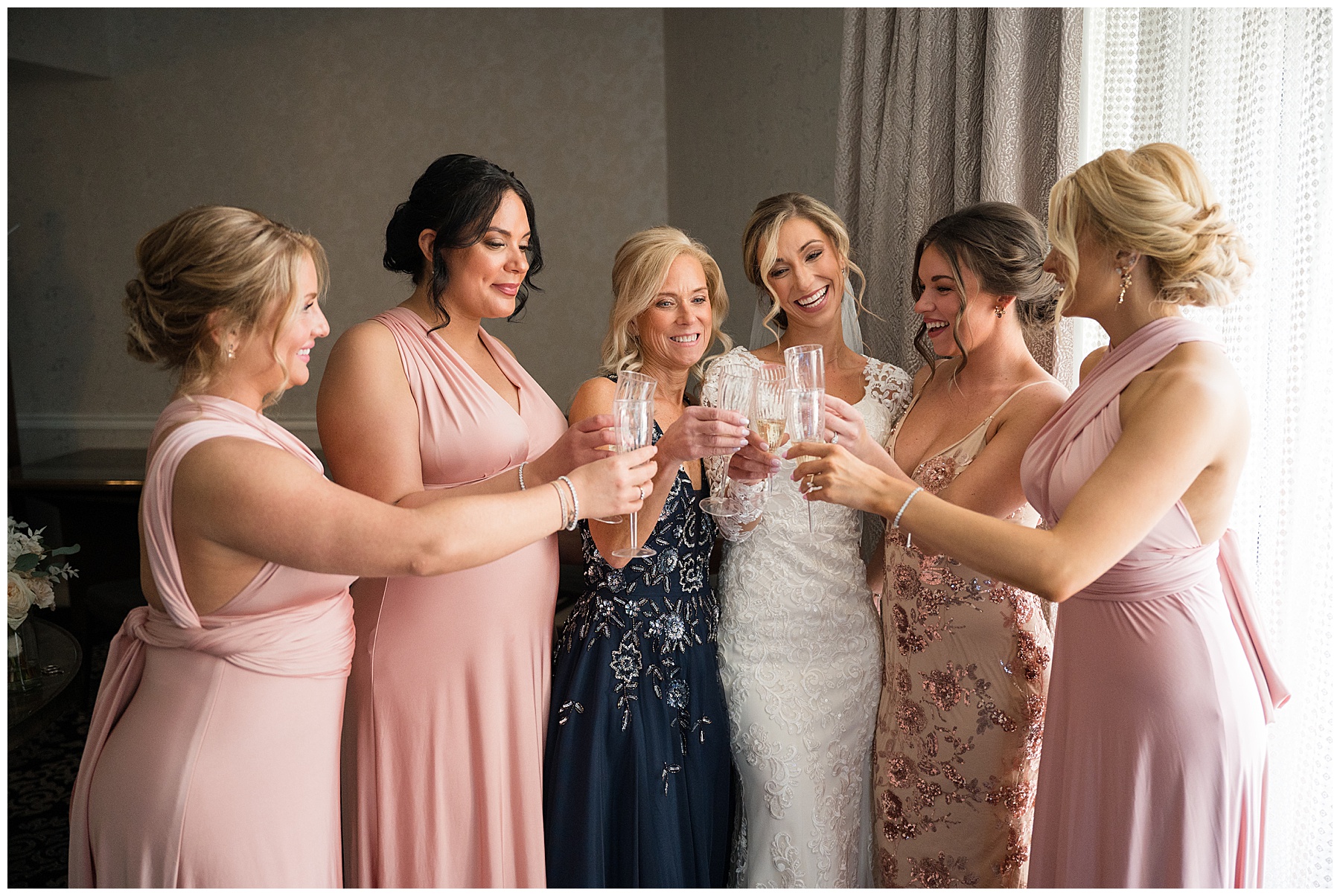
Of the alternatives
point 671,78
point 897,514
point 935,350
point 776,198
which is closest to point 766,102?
point 671,78

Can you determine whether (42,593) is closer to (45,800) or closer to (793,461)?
(45,800)

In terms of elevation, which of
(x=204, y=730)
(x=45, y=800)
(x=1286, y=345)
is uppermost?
(x=1286, y=345)

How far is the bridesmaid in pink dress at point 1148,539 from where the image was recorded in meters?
1.59

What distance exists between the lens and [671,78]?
526 centimetres

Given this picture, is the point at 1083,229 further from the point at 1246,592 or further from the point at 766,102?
the point at 766,102

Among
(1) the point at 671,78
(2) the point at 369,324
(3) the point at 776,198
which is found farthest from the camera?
(1) the point at 671,78

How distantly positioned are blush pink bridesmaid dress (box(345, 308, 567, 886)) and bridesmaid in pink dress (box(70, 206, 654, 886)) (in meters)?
0.41

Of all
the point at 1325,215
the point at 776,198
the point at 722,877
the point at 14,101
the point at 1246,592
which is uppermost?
the point at 14,101

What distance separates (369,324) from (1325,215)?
198 centimetres

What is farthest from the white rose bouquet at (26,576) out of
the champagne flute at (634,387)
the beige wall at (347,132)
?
the beige wall at (347,132)

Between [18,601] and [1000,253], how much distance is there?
2.61m

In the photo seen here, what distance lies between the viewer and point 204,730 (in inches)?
62.6

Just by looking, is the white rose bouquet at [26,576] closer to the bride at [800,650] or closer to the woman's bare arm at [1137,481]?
the bride at [800,650]

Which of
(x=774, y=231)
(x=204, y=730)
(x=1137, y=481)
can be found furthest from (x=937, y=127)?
(x=204, y=730)
